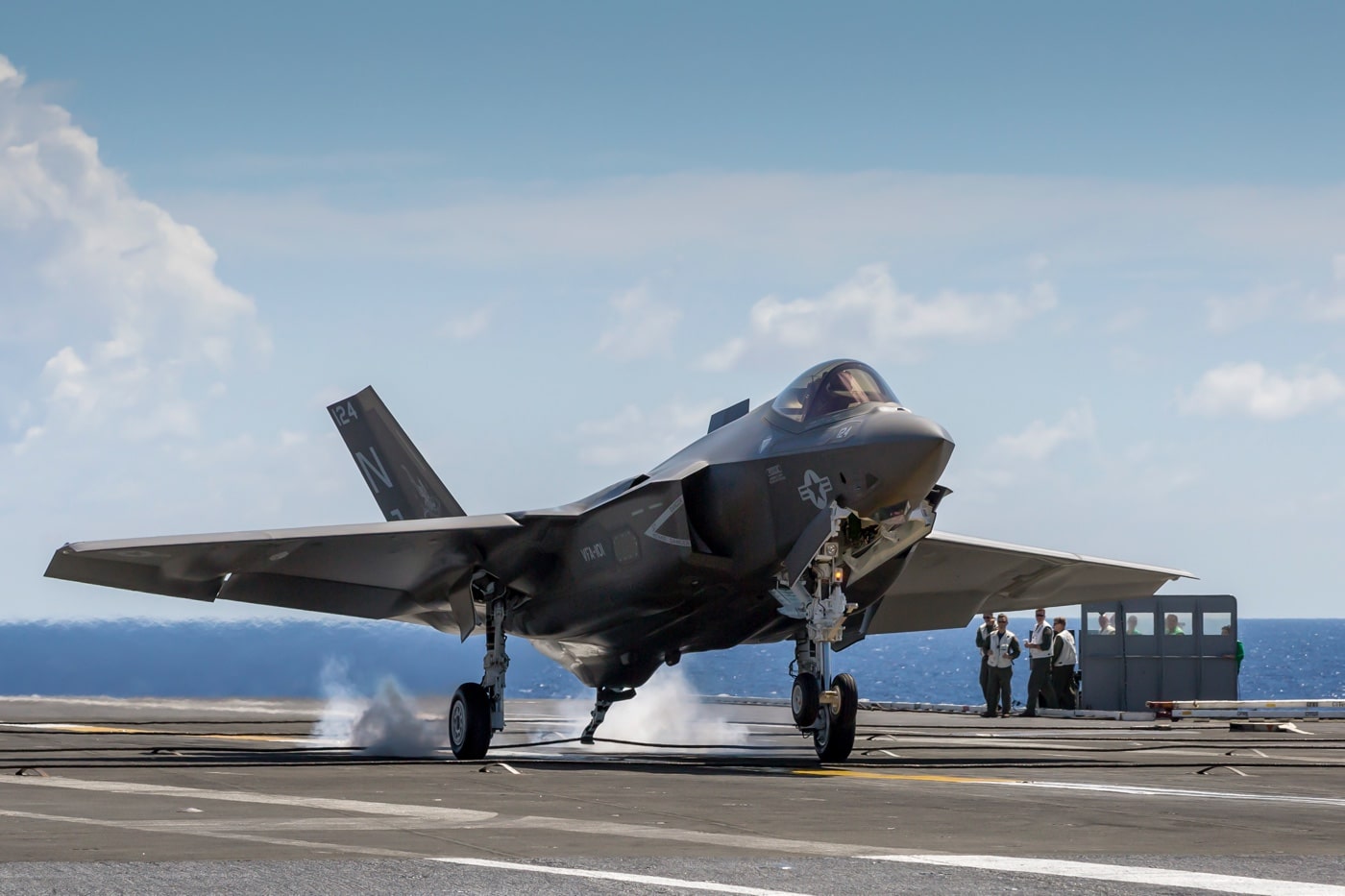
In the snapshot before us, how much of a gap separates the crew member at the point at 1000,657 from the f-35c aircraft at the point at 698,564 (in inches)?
293

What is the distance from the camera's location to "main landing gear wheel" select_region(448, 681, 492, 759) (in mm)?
16625

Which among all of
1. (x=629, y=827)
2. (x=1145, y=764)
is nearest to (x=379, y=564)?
(x=1145, y=764)

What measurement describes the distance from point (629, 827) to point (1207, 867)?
311 cm

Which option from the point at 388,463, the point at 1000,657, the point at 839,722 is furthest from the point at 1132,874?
the point at 1000,657

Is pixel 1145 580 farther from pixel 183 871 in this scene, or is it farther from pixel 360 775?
pixel 183 871

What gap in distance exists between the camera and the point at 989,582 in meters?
20.1

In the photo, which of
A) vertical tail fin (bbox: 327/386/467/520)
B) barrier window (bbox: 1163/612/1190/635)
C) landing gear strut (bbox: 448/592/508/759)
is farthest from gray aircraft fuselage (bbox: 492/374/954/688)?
barrier window (bbox: 1163/612/1190/635)

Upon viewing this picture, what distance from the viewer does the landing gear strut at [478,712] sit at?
54.6 feet

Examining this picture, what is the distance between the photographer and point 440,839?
25.8 ft

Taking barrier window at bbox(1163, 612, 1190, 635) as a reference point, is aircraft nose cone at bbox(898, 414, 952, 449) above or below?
above

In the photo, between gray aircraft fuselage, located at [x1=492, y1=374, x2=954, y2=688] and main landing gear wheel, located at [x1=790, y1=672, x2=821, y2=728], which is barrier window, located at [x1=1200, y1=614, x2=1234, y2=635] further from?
main landing gear wheel, located at [x1=790, y1=672, x2=821, y2=728]

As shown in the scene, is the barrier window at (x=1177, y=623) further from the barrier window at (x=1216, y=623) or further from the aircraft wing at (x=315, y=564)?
the aircraft wing at (x=315, y=564)

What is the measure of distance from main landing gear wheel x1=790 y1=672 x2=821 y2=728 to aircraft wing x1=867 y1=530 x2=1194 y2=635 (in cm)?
486

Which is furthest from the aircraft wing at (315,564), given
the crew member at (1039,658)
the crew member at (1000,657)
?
the crew member at (1039,658)
